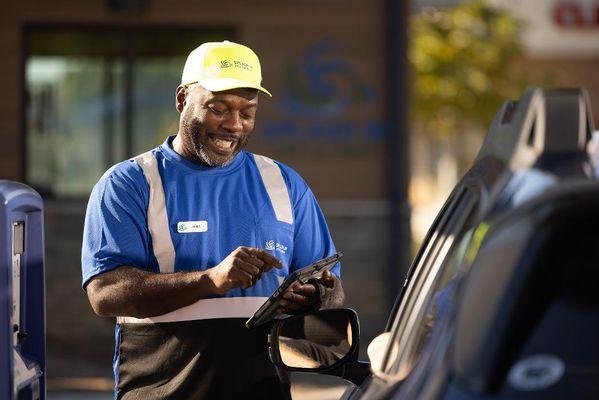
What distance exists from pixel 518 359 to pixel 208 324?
1848 mm

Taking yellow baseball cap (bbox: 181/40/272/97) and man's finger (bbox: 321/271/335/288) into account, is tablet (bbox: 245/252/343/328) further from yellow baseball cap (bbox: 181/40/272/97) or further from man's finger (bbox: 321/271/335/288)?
yellow baseball cap (bbox: 181/40/272/97)

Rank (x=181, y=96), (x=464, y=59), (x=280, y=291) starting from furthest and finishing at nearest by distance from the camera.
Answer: (x=464, y=59), (x=181, y=96), (x=280, y=291)

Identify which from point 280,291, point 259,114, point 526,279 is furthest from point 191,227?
point 259,114

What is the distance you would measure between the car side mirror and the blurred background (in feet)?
28.3

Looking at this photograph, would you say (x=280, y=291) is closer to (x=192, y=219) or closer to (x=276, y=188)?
(x=192, y=219)

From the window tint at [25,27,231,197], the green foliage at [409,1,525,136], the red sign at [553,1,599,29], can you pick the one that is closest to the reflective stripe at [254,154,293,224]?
the window tint at [25,27,231,197]

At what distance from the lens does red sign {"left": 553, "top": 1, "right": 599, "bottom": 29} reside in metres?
34.3

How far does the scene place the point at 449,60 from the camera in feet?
83.9

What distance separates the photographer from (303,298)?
11.7 ft

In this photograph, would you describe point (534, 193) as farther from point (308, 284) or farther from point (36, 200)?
point (36, 200)

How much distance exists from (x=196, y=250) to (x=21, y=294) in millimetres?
714

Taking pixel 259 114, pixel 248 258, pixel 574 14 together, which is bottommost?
pixel 574 14

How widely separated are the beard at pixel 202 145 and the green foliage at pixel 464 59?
21430 millimetres

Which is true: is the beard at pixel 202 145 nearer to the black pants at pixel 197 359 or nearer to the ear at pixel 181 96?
the ear at pixel 181 96
